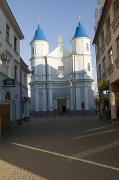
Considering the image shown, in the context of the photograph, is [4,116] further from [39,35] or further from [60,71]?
[39,35]

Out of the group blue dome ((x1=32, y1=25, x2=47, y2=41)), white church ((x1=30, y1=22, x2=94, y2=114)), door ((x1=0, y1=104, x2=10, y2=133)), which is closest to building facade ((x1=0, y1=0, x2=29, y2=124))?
door ((x1=0, y1=104, x2=10, y2=133))

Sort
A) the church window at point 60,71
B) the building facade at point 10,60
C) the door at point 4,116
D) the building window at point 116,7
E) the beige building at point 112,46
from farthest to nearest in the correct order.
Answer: the church window at point 60,71, the building facade at point 10,60, the beige building at point 112,46, the building window at point 116,7, the door at point 4,116

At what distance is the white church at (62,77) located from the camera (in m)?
54.2

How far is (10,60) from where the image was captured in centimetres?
2295

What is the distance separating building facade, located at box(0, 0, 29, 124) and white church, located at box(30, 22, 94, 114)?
27914mm

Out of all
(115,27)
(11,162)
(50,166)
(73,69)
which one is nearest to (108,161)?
(50,166)

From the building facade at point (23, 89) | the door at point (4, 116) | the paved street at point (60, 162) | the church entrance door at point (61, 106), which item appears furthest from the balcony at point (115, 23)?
the church entrance door at point (61, 106)

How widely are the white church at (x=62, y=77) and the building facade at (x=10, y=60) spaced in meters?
27.9

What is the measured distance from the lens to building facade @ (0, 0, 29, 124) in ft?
65.4

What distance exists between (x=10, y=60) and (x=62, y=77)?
3482 centimetres

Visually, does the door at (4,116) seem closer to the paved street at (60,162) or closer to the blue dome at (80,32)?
the paved street at (60,162)

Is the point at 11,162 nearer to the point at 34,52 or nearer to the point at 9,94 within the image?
the point at 9,94

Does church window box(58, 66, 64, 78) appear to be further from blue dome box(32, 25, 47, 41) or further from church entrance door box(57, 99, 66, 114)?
blue dome box(32, 25, 47, 41)

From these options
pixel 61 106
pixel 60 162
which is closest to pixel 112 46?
pixel 60 162
